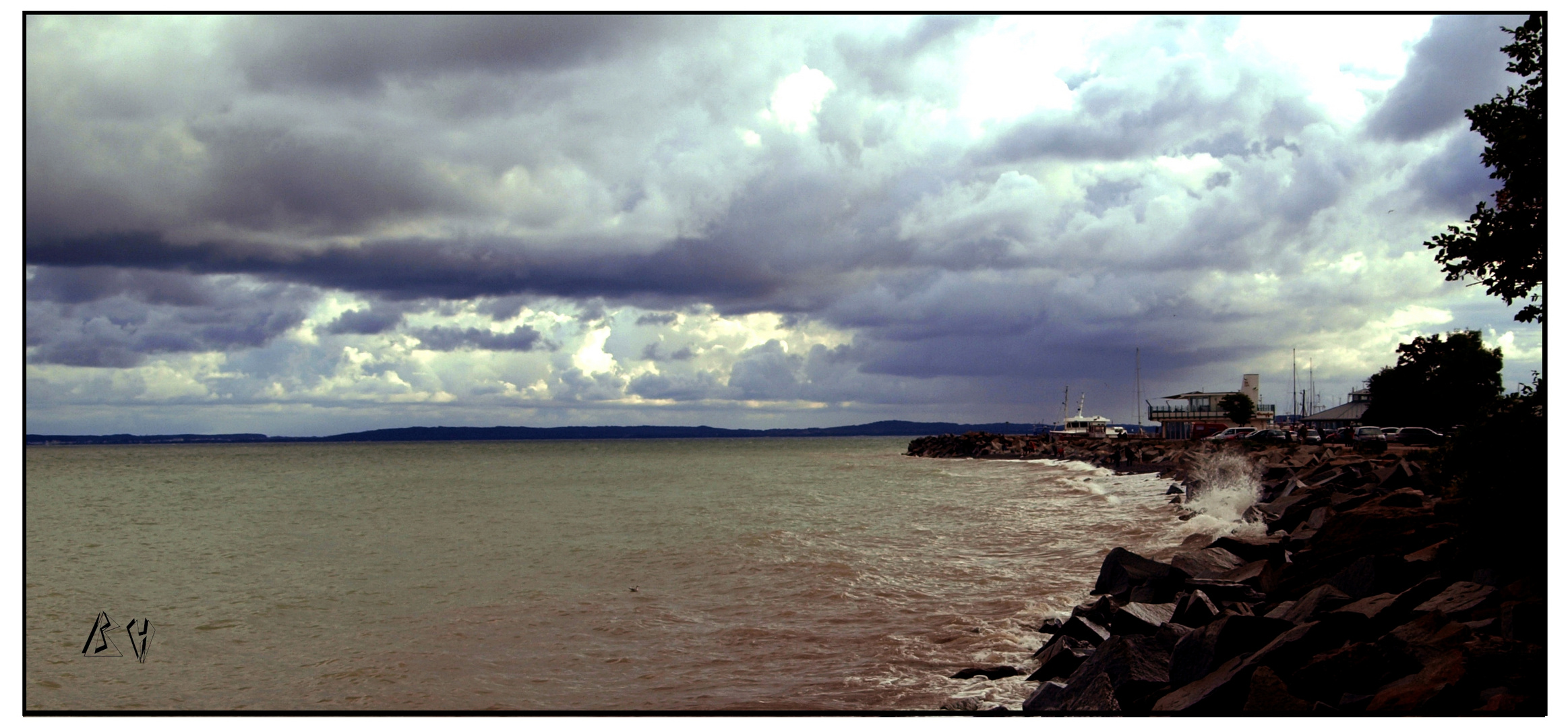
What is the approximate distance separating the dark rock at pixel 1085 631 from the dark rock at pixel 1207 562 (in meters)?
3.50

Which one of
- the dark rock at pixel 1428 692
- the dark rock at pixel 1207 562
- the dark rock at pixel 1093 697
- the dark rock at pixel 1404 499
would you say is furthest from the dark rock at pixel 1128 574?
the dark rock at pixel 1428 692

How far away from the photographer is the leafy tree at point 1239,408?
104062 millimetres

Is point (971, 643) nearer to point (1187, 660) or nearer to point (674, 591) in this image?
point (1187, 660)

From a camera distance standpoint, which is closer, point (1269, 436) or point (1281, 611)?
point (1281, 611)

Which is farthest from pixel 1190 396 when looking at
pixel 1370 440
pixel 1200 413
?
pixel 1370 440

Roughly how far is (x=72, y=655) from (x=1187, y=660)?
14927 millimetres

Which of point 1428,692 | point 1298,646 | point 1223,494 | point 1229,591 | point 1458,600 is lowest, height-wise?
point 1223,494

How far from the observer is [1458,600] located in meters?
8.23

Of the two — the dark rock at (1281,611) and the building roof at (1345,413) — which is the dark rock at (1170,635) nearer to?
the dark rock at (1281,611)

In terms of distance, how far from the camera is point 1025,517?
93.6 feet

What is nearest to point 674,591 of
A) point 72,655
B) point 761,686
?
point 761,686

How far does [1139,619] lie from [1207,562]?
15.3ft

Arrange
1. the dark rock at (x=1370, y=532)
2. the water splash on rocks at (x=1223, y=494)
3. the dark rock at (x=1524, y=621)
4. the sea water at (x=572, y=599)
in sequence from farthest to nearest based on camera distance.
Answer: the water splash on rocks at (x=1223, y=494)
the dark rock at (x=1370, y=532)
the sea water at (x=572, y=599)
the dark rock at (x=1524, y=621)

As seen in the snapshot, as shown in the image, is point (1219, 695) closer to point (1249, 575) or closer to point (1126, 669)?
point (1126, 669)
